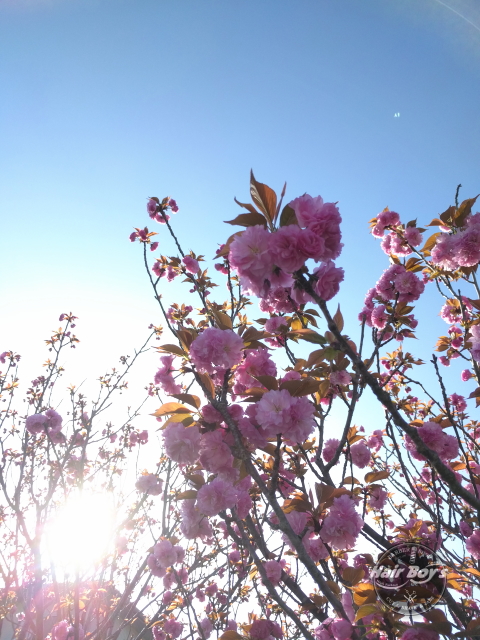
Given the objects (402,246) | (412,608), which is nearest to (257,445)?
(412,608)

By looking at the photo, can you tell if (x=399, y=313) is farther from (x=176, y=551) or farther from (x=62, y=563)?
(x=62, y=563)

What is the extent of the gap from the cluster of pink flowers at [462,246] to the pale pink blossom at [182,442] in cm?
Result: 227

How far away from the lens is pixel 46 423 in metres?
4.95

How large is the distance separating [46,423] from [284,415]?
4837 mm

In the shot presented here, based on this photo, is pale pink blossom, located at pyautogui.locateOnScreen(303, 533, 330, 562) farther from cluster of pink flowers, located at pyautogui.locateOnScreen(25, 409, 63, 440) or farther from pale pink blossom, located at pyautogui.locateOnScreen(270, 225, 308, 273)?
cluster of pink flowers, located at pyautogui.locateOnScreen(25, 409, 63, 440)

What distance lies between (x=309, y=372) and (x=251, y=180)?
1097mm

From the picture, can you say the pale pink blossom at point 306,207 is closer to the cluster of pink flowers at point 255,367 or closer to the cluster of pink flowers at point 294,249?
the cluster of pink flowers at point 294,249

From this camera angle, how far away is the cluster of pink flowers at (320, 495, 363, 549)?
173 cm

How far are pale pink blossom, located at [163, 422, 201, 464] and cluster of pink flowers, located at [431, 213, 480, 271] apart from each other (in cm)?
227

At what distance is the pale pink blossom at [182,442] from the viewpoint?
1.54 meters

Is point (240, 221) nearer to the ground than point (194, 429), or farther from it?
farther from it

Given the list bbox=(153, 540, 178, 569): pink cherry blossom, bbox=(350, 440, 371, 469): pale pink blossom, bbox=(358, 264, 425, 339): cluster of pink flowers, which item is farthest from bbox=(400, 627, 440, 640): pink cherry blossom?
bbox=(153, 540, 178, 569): pink cherry blossom

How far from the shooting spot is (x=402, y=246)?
3562 millimetres

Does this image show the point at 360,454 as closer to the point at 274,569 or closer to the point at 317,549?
the point at 317,549
